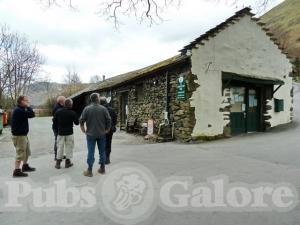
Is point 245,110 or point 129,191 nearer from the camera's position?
point 129,191

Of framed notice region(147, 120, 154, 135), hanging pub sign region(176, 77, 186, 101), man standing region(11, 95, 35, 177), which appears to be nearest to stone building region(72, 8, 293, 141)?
hanging pub sign region(176, 77, 186, 101)

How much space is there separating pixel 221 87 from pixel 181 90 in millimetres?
1787

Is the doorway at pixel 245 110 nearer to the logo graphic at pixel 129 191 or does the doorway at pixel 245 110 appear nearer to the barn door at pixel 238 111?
the barn door at pixel 238 111

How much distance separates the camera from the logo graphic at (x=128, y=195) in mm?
4859

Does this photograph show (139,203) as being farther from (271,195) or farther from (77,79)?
(77,79)

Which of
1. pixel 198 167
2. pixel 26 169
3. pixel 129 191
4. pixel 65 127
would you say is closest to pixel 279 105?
pixel 198 167

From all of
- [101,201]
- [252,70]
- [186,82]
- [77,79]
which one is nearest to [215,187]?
[101,201]

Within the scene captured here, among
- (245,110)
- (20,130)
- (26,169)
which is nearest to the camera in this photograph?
(20,130)

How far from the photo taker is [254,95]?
50.3ft

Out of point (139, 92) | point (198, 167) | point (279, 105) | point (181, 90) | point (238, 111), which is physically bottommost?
point (198, 167)

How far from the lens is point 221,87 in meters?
13.7

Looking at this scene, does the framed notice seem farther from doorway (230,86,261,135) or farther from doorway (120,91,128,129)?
doorway (120,91,128,129)

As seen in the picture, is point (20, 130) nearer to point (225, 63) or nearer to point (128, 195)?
point (128, 195)

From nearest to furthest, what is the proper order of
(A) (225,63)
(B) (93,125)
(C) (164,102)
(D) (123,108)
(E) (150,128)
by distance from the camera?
1. (B) (93,125)
2. (A) (225,63)
3. (C) (164,102)
4. (E) (150,128)
5. (D) (123,108)
